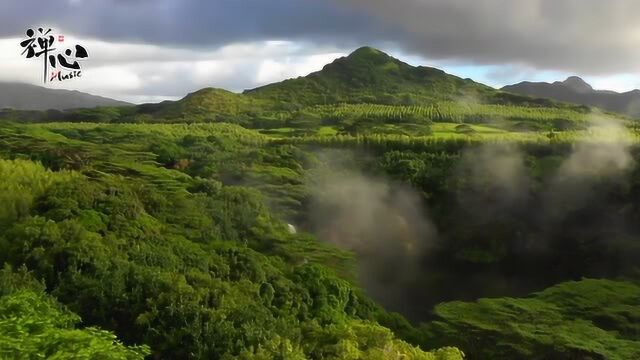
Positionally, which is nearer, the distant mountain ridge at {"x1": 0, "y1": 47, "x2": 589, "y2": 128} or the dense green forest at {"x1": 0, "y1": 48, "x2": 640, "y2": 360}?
the dense green forest at {"x1": 0, "y1": 48, "x2": 640, "y2": 360}

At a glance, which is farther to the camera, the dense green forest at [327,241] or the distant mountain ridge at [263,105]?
the distant mountain ridge at [263,105]

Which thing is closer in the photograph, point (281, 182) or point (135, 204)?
point (135, 204)

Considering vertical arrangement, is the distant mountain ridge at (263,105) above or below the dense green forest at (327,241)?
above

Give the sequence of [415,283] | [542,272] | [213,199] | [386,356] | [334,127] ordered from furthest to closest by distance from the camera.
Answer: [334,127], [542,272], [415,283], [213,199], [386,356]

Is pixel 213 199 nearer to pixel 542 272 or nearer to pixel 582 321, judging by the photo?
pixel 582 321

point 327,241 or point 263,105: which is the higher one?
point 263,105

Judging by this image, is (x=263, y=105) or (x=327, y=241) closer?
(x=327, y=241)

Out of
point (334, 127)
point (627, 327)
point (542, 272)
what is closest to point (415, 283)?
point (542, 272)

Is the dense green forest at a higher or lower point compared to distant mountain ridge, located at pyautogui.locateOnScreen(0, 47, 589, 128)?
lower
